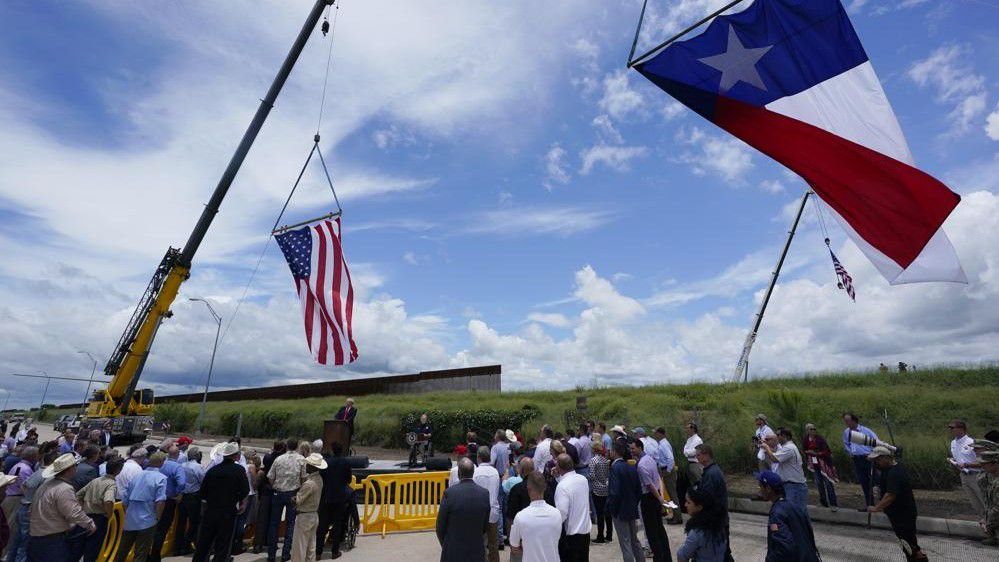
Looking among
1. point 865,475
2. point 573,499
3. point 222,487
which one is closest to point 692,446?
point 865,475

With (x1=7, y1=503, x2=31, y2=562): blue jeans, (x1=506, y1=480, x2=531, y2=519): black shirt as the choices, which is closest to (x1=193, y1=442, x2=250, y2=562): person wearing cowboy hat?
(x1=7, y1=503, x2=31, y2=562): blue jeans

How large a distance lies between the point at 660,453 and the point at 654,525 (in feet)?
9.17

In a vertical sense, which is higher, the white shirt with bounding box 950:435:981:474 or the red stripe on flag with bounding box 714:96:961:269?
the red stripe on flag with bounding box 714:96:961:269

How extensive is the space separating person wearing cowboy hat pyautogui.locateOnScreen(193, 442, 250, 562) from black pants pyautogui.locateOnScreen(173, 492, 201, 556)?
3.82ft

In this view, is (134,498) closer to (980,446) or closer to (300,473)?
(300,473)

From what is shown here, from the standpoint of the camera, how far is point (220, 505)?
6.80 meters

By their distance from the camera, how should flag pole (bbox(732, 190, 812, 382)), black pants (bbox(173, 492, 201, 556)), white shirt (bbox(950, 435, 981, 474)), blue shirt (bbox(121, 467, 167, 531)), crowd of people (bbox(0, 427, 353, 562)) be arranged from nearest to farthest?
crowd of people (bbox(0, 427, 353, 562)), blue shirt (bbox(121, 467, 167, 531)), black pants (bbox(173, 492, 201, 556)), white shirt (bbox(950, 435, 981, 474)), flag pole (bbox(732, 190, 812, 382))

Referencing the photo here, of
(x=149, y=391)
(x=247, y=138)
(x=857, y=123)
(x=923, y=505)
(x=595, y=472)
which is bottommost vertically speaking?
(x=923, y=505)

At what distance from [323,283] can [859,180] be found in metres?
10.6

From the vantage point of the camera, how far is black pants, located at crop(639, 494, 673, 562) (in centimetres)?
652

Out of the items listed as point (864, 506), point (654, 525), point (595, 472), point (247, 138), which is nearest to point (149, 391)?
point (247, 138)

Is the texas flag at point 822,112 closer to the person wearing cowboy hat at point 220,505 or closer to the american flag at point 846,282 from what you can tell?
the person wearing cowboy hat at point 220,505

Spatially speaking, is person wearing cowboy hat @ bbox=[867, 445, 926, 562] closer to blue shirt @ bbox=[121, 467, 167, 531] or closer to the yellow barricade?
the yellow barricade

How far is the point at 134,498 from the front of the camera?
6.45m
